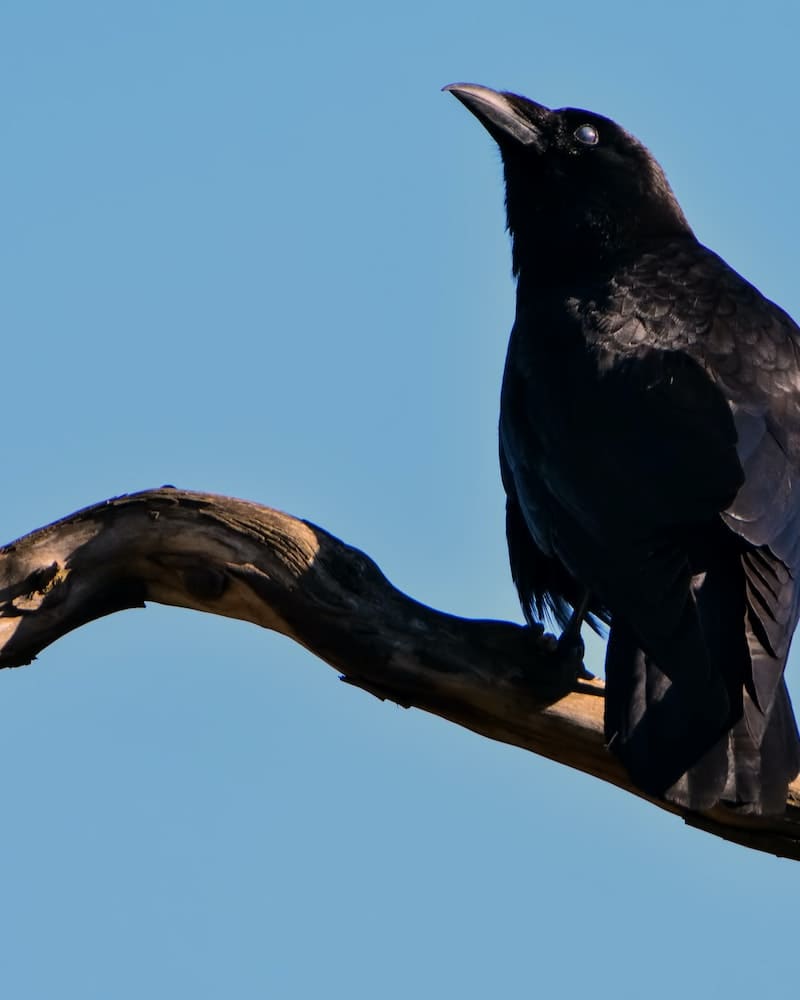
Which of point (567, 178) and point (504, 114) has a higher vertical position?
point (504, 114)

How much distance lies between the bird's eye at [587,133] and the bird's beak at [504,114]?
0.14 meters

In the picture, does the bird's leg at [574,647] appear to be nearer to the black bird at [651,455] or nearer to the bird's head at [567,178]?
the black bird at [651,455]

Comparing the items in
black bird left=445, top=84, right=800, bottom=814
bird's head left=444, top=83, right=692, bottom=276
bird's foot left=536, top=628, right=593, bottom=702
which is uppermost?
bird's head left=444, top=83, right=692, bottom=276

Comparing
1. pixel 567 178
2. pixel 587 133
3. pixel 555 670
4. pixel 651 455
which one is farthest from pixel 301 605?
pixel 587 133

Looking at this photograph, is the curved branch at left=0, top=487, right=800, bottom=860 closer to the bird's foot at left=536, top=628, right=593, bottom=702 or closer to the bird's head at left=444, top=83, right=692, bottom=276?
the bird's foot at left=536, top=628, right=593, bottom=702

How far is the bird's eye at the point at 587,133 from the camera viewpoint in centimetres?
653

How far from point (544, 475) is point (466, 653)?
0.85 m

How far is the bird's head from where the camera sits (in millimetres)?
6355

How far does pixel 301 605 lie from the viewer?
15.5 ft

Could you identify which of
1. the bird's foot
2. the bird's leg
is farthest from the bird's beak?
the bird's foot

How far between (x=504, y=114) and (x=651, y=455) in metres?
2.15

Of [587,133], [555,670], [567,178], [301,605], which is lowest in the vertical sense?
[555,670]

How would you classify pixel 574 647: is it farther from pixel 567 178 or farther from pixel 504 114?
pixel 504 114

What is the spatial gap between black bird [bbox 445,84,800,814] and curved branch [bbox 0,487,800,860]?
290 millimetres
